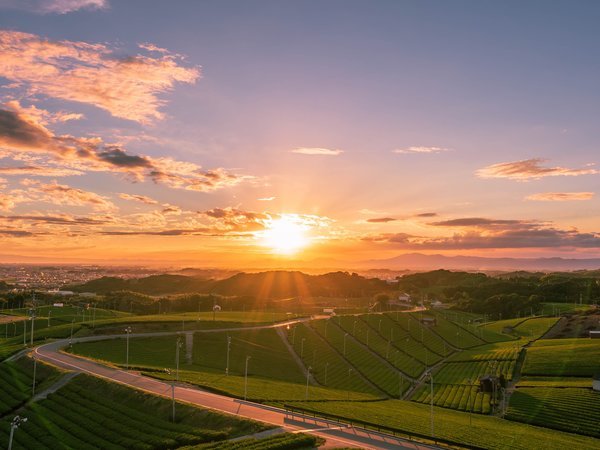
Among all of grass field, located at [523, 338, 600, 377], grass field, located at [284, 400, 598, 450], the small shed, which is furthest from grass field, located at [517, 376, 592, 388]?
grass field, located at [284, 400, 598, 450]

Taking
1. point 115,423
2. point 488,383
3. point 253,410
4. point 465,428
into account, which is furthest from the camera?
point 488,383

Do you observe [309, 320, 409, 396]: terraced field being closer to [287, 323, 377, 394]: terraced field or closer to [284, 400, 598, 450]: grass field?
[287, 323, 377, 394]: terraced field

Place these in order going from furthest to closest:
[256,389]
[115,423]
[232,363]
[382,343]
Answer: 1. [382,343]
2. [232,363]
3. [256,389]
4. [115,423]

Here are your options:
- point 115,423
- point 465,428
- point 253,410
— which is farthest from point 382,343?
point 115,423

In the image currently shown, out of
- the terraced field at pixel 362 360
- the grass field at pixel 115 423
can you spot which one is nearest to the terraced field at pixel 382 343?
the terraced field at pixel 362 360

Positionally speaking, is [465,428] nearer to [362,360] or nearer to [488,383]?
[488,383]

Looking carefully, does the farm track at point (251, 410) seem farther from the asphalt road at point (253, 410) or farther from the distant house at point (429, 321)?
A: the distant house at point (429, 321)

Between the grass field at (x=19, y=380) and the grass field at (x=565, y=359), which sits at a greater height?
the grass field at (x=19, y=380)

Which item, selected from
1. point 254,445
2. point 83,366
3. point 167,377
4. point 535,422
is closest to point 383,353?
point 535,422
